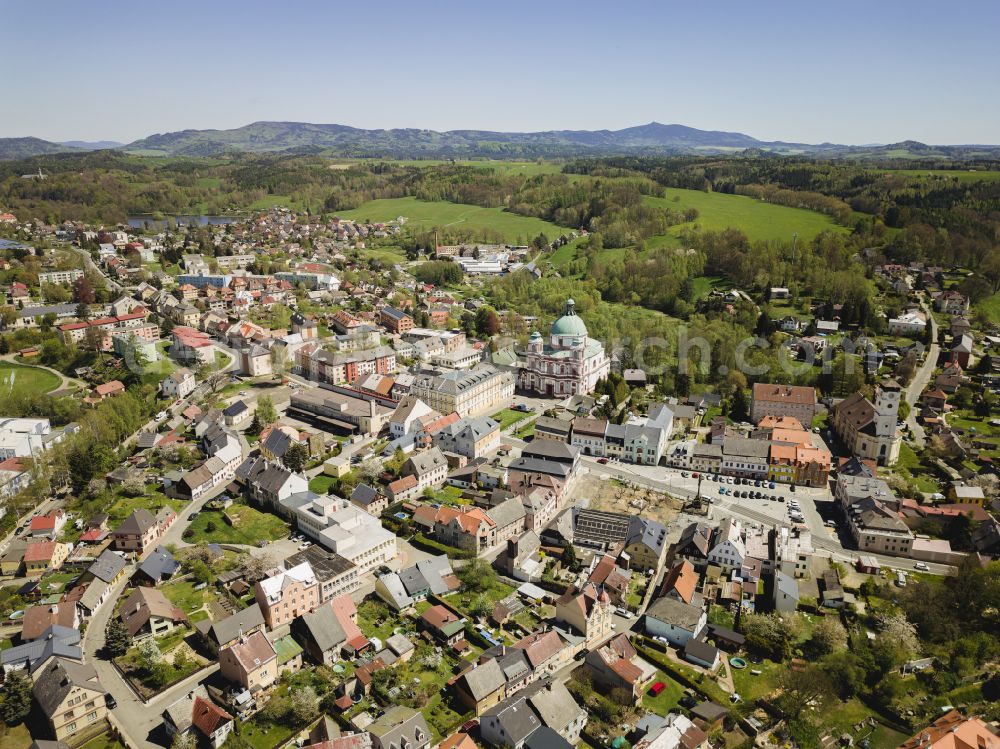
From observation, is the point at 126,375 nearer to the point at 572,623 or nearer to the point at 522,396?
the point at 522,396

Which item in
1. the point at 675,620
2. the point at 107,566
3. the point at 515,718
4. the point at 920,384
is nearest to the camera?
→ the point at 515,718

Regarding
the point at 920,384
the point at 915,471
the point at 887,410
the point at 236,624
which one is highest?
the point at 887,410

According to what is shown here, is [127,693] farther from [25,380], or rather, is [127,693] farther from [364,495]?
[25,380]

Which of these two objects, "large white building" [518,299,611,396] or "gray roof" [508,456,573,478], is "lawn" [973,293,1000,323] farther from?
"gray roof" [508,456,573,478]

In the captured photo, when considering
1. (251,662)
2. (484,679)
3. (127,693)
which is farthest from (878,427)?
(127,693)

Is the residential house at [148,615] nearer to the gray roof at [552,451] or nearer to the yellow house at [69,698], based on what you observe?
the yellow house at [69,698]

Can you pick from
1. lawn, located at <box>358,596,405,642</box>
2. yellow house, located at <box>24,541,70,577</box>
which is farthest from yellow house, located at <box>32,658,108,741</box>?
lawn, located at <box>358,596,405,642</box>
